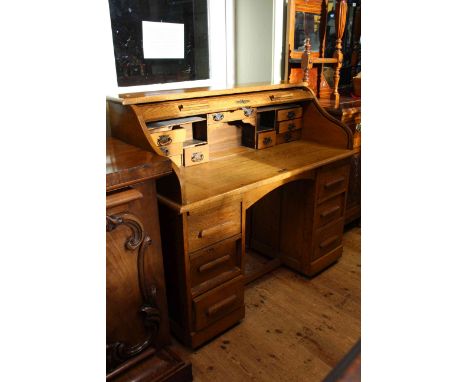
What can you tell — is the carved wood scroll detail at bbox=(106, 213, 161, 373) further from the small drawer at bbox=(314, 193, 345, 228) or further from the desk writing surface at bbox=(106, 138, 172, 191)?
the small drawer at bbox=(314, 193, 345, 228)

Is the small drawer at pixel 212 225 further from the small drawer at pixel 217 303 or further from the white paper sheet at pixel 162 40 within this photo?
the white paper sheet at pixel 162 40

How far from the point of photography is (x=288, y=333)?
5.95ft

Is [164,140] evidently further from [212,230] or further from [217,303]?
[217,303]

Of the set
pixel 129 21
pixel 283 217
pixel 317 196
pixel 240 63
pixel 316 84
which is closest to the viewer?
pixel 129 21

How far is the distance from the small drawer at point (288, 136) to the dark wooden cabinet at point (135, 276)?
1.04 m

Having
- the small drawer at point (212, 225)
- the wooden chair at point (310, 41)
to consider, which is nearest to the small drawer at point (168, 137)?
the small drawer at point (212, 225)

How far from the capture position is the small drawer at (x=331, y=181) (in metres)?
2.02

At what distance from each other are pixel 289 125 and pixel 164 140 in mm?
906

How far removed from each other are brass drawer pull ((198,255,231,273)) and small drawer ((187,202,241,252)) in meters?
0.10

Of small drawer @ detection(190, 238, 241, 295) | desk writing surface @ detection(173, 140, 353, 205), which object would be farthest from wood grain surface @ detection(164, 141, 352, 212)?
small drawer @ detection(190, 238, 241, 295)
